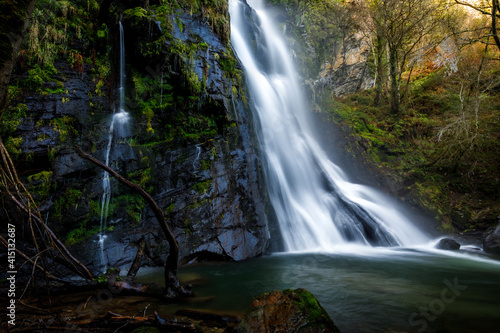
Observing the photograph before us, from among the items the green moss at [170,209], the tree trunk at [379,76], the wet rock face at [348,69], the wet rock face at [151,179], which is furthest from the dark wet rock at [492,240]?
the wet rock face at [348,69]

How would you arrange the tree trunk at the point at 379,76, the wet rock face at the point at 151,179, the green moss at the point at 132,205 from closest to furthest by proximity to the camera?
the wet rock face at the point at 151,179 → the green moss at the point at 132,205 → the tree trunk at the point at 379,76

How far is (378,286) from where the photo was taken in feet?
16.7

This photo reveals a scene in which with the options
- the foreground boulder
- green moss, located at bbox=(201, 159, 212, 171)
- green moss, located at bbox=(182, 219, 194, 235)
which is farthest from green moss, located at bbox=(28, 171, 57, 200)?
the foreground boulder

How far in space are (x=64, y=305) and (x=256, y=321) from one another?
119 inches

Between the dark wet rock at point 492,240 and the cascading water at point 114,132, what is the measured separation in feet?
37.1

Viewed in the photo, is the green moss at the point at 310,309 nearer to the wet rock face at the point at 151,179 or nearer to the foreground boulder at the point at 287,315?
the foreground boulder at the point at 287,315

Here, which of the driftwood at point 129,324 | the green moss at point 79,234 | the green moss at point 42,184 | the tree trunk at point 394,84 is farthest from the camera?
the tree trunk at point 394,84

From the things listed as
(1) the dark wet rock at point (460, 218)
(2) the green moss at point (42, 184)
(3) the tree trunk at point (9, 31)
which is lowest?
(1) the dark wet rock at point (460, 218)

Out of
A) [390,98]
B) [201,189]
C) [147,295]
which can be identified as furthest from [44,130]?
[390,98]

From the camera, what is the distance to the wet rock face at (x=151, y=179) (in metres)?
6.00

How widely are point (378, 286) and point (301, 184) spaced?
5.93 metres

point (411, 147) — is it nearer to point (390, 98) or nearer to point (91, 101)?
point (390, 98)

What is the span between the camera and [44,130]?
6.11m

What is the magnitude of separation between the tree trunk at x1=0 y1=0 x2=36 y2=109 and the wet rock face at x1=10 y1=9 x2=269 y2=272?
13.2ft
